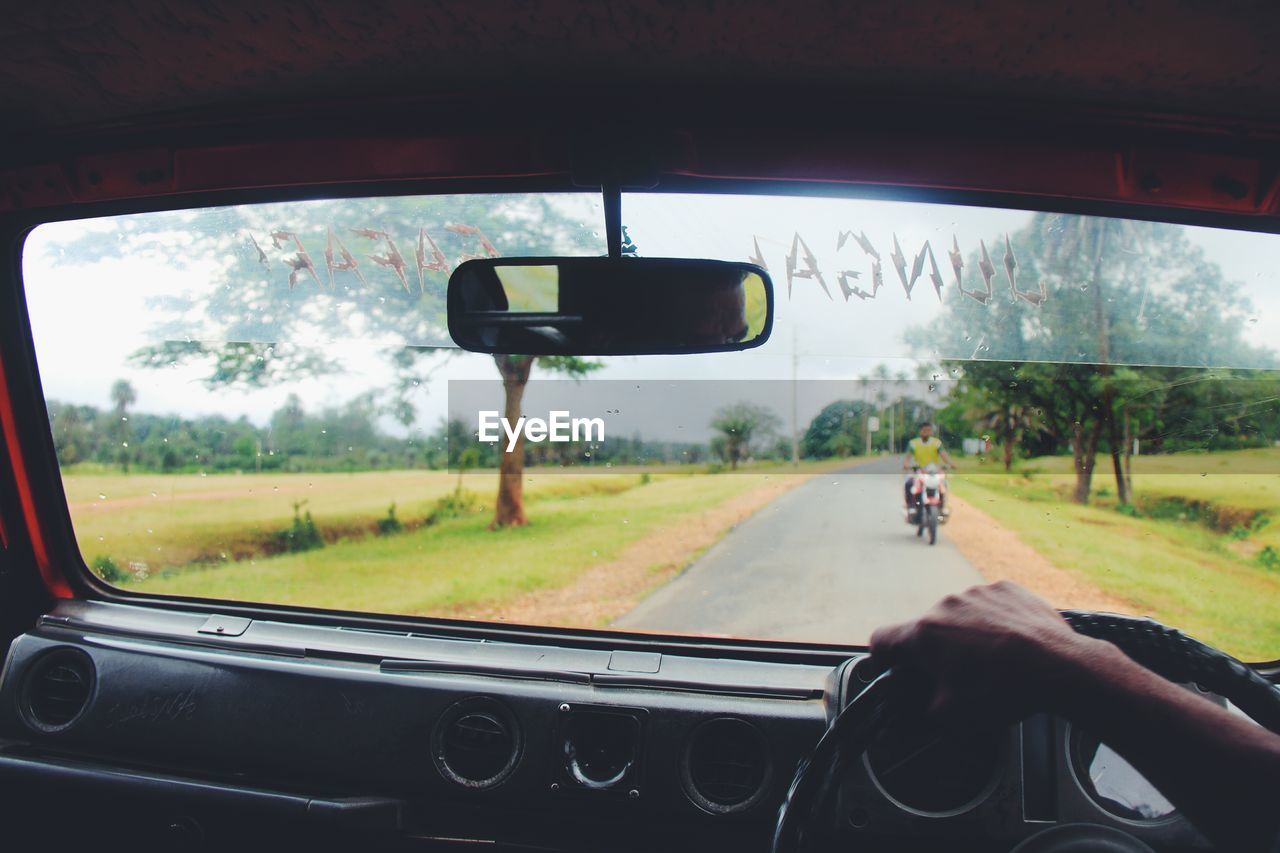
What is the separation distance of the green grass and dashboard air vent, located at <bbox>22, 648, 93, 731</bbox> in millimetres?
470

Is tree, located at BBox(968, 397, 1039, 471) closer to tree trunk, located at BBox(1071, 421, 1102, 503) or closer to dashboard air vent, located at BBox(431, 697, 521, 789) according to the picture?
tree trunk, located at BBox(1071, 421, 1102, 503)

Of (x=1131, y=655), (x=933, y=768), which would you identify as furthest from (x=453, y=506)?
(x=1131, y=655)

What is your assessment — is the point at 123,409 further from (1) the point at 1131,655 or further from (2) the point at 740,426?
(1) the point at 1131,655

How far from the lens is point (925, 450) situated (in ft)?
9.74

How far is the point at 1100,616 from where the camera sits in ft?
4.77

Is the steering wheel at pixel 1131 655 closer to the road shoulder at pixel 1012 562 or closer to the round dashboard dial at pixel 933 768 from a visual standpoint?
the round dashboard dial at pixel 933 768

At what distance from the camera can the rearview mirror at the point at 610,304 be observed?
2.06m

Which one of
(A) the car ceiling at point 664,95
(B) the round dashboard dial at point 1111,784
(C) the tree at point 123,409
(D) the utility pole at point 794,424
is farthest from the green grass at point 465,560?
→ (B) the round dashboard dial at point 1111,784

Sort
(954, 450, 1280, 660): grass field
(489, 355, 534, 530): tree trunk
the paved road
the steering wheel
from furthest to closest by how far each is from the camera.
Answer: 1. (489, 355, 534, 530): tree trunk
2. the paved road
3. (954, 450, 1280, 660): grass field
4. the steering wheel

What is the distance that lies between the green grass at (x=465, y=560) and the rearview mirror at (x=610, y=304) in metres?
1.41

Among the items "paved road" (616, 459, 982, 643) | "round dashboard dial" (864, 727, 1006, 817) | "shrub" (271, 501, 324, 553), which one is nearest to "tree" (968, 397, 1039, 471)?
"paved road" (616, 459, 982, 643)

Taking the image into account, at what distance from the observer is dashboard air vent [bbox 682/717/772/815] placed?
2.25 meters

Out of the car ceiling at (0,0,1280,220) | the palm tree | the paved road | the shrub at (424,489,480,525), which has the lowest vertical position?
the paved road

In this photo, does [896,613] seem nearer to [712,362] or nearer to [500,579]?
[712,362]
